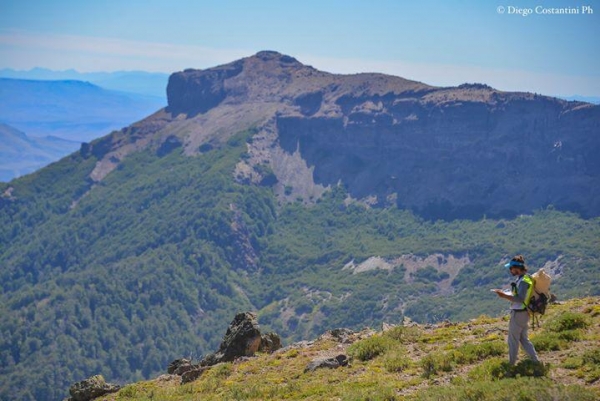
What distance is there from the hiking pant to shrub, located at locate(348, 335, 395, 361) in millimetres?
6955

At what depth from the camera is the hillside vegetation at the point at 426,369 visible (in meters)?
20.9

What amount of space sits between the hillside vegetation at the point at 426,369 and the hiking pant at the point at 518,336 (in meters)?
0.33

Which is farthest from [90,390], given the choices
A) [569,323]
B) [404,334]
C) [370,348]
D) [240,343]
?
[569,323]

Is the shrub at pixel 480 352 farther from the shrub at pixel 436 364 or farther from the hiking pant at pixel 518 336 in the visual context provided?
the hiking pant at pixel 518 336

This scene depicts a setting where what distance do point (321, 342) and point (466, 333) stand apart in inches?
280

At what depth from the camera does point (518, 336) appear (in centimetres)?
2217

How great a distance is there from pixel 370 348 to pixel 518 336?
25.6 feet

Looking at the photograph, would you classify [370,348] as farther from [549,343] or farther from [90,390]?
[90,390]

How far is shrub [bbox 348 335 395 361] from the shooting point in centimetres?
2852

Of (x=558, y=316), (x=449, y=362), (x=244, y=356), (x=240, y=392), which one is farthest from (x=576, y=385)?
(x=244, y=356)

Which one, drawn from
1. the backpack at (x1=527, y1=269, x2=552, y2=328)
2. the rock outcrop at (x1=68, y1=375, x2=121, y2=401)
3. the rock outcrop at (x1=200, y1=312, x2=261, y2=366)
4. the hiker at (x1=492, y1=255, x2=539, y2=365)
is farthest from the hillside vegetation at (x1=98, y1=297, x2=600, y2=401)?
the backpack at (x1=527, y1=269, x2=552, y2=328)

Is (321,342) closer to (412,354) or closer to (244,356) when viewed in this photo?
(244,356)

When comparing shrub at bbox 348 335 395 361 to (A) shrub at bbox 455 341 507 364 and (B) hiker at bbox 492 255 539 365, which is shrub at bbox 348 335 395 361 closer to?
(A) shrub at bbox 455 341 507 364

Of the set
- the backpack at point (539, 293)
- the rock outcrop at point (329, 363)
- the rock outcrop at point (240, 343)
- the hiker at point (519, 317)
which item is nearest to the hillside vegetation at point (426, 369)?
the rock outcrop at point (329, 363)
